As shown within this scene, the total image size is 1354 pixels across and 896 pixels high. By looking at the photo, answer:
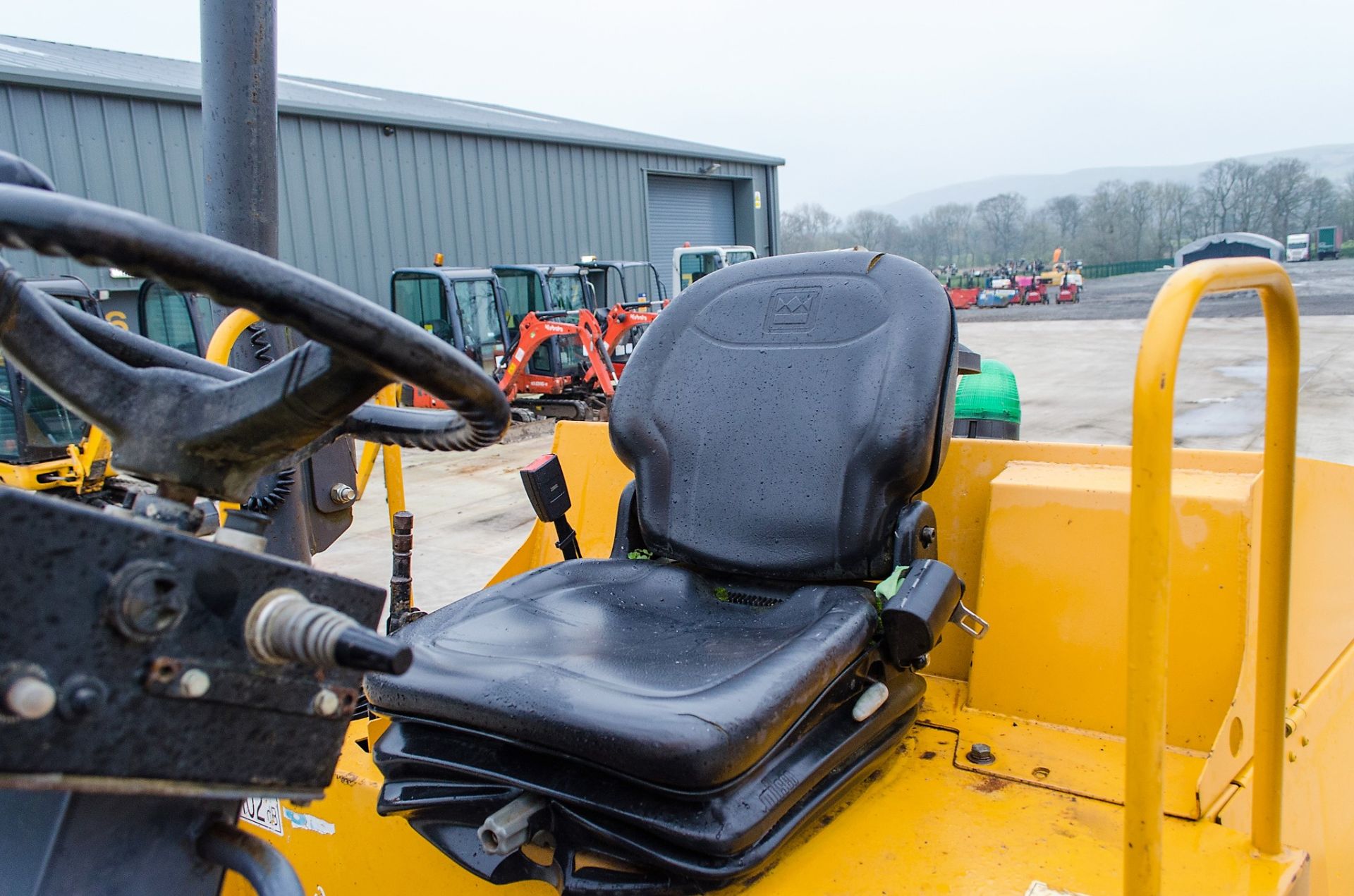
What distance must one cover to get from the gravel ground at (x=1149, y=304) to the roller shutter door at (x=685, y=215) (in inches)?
288

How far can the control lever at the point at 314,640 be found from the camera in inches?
27.6

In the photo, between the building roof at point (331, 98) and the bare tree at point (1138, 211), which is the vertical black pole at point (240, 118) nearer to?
the building roof at point (331, 98)

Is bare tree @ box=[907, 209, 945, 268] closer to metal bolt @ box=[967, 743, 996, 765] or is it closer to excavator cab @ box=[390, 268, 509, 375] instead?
excavator cab @ box=[390, 268, 509, 375]

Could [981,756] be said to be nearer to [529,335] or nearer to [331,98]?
[529,335]

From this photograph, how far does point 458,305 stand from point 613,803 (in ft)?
35.1

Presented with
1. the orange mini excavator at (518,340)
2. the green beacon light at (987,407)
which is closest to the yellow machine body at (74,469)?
the green beacon light at (987,407)

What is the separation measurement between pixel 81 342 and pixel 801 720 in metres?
0.97

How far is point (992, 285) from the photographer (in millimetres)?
31328

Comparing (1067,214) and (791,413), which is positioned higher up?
(1067,214)

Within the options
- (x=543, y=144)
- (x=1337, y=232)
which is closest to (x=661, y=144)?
(x=543, y=144)

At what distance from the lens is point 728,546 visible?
5.94 ft

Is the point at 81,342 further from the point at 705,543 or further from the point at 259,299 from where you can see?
the point at 705,543

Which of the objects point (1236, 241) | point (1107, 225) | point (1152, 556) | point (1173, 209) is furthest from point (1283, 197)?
point (1152, 556)

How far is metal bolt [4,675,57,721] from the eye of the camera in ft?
1.95
